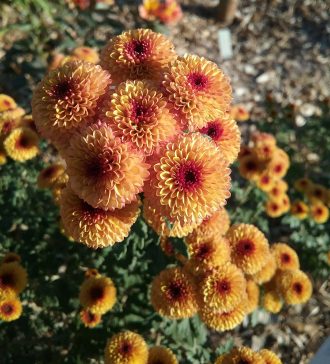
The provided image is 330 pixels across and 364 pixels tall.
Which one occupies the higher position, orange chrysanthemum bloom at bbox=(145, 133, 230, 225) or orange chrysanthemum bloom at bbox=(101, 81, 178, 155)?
orange chrysanthemum bloom at bbox=(101, 81, 178, 155)

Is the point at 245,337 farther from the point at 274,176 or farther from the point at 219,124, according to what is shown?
the point at 219,124

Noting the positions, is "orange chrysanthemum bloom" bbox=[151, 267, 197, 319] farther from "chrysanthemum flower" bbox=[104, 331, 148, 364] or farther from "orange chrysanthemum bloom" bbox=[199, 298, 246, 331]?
"chrysanthemum flower" bbox=[104, 331, 148, 364]

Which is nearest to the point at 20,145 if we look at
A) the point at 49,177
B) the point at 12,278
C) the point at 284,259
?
the point at 49,177

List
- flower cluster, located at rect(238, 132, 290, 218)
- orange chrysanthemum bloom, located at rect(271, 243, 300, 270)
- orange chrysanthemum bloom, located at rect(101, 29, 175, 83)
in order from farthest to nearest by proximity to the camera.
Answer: flower cluster, located at rect(238, 132, 290, 218) < orange chrysanthemum bloom, located at rect(271, 243, 300, 270) < orange chrysanthemum bloom, located at rect(101, 29, 175, 83)

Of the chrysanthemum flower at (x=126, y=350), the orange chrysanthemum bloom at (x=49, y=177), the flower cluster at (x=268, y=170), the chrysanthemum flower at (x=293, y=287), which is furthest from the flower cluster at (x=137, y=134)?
the flower cluster at (x=268, y=170)

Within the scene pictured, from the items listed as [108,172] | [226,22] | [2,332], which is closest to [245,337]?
[2,332]

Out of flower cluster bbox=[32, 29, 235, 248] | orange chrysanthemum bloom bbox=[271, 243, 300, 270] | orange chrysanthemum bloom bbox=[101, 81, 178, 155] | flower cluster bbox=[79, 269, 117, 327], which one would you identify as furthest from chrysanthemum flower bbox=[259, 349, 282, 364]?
orange chrysanthemum bloom bbox=[101, 81, 178, 155]
